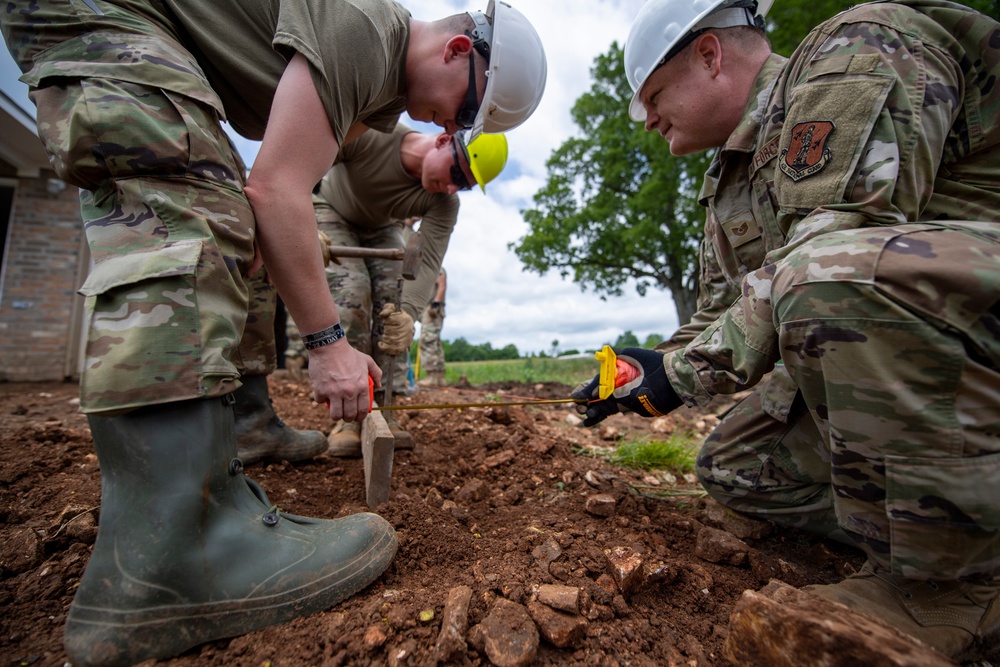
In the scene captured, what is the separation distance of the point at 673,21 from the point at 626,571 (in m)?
1.85

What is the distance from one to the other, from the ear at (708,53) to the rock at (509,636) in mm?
1872

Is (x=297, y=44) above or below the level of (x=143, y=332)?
above

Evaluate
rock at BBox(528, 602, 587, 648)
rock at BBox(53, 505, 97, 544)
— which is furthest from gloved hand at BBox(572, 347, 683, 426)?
rock at BBox(53, 505, 97, 544)

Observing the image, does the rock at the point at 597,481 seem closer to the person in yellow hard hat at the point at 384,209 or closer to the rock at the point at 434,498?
the rock at the point at 434,498

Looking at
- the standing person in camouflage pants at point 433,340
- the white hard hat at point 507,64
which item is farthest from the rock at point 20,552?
the standing person in camouflage pants at point 433,340

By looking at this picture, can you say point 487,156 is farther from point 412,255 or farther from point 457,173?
point 412,255

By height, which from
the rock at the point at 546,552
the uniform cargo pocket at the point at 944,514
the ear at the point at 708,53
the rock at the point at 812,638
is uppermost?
the ear at the point at 708,53

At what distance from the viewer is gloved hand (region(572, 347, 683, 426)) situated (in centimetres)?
164

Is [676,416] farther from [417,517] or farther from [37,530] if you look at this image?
[37,530]

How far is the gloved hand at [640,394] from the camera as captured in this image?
1639 mm

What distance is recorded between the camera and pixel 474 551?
59.4 inches

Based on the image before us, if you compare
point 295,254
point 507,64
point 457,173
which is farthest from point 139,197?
point 457,173

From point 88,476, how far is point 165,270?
1367 millimetres

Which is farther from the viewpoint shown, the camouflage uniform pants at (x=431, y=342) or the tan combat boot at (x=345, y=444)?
the camouflage uniform pants at (x=431, y=342)
